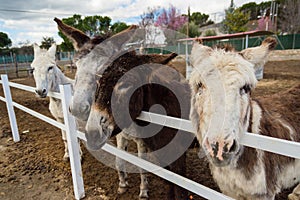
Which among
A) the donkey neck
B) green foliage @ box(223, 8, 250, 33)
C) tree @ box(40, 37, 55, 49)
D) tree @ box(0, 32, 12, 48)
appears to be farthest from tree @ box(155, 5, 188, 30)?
tree @ box(0, 32, 12, 48)

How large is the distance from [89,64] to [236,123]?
1361mm

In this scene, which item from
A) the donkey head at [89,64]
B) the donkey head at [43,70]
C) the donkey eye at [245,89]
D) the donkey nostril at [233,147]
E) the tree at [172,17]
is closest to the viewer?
the donkey nostril at [233,147]

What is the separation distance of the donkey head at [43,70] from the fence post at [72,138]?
1090 millimetres

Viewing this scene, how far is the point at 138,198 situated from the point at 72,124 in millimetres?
1288

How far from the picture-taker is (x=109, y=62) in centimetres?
177

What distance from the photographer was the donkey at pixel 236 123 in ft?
3.88

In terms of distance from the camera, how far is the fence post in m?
2.36

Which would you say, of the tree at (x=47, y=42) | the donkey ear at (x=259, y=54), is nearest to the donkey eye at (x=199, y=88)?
the donkey ear at (x=259, y=54)

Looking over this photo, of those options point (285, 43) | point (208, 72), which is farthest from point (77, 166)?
point (285, 43)

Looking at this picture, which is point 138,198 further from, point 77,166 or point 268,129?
point 268,129

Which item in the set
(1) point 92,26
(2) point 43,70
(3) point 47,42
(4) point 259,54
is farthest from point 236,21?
(4) point 259,54

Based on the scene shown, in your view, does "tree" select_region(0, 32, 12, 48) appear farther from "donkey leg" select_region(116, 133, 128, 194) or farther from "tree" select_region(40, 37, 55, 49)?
"donkey leg" select_region(116, 133, 128, 194)

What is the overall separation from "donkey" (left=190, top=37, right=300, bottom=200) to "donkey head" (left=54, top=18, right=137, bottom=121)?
0.80m

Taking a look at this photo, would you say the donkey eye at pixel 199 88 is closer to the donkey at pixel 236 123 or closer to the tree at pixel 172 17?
the donkey at pixel 236 123
